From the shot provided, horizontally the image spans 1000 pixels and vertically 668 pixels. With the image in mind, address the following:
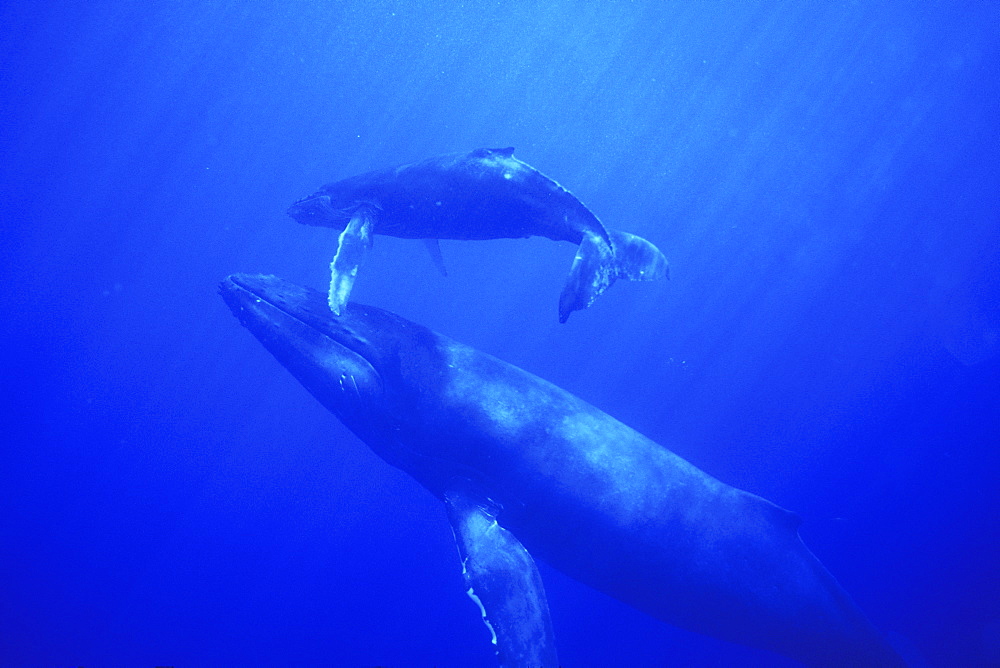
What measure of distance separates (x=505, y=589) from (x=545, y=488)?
107 cm

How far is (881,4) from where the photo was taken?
136 feet

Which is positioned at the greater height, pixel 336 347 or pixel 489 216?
pixel 489 216

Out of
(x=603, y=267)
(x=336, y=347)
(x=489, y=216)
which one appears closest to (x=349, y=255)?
(x=336, y=347)

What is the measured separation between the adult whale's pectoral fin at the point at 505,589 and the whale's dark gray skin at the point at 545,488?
17mm

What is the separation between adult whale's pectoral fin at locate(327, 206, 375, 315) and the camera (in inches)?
260

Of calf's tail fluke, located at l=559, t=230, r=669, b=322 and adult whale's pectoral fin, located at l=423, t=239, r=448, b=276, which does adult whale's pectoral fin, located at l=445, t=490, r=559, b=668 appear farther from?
adult whale's pectoral fin, located at l=423, t=239, r=448, b=276

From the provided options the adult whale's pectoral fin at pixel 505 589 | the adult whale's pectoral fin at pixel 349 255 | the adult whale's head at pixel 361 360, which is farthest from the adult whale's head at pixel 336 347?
the adult whale's pectoral fin at pixel 505 589

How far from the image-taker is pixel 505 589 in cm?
563

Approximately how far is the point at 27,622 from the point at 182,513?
17.6 feet

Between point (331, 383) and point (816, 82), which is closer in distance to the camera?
point (331, 383)

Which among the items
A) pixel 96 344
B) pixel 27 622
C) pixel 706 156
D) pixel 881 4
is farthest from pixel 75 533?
pixel 881 4

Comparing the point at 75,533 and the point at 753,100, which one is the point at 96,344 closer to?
the point at 75,533

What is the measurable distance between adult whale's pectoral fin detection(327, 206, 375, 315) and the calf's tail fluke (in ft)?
8.43

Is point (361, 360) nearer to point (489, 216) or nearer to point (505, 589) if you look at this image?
point (489, 216)
